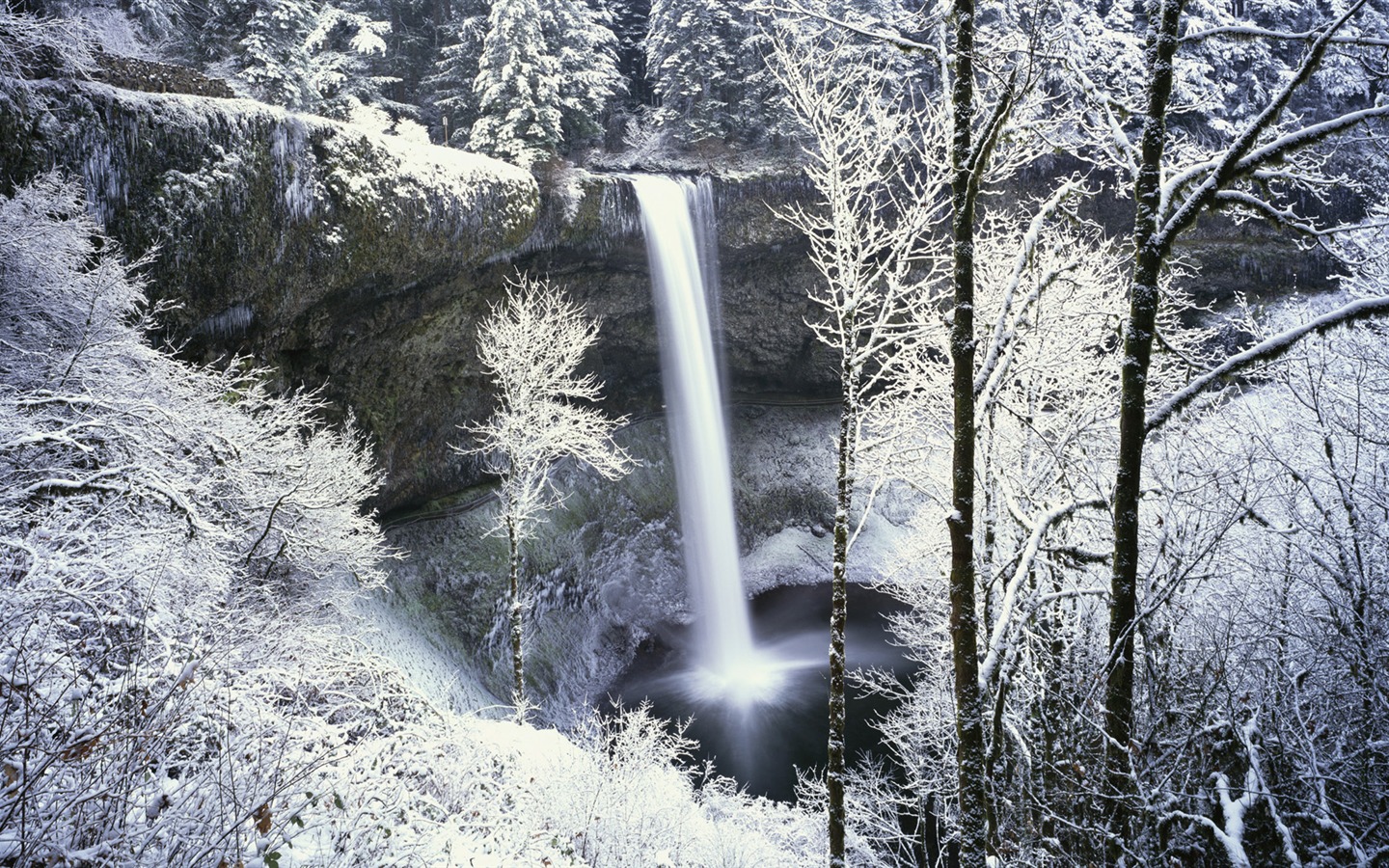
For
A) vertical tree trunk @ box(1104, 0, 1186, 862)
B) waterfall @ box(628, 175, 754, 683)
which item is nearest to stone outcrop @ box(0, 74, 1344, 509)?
waterfall @ box(628, 175, 754, 683)

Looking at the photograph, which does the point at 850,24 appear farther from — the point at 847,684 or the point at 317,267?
the point at 847,684

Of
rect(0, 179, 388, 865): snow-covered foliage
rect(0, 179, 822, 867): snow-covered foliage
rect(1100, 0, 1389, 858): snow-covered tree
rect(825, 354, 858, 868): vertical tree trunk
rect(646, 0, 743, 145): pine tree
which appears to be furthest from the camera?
rect(646, 0, 743, 145): pine tree

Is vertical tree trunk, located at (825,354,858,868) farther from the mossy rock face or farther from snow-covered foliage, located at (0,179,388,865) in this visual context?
the mossy rock face

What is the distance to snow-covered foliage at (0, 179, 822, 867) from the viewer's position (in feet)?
10.0

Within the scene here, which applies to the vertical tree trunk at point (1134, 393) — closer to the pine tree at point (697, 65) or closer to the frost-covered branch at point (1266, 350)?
the frost-covered branch at point (1266, 350)

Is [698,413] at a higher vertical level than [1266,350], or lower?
lower

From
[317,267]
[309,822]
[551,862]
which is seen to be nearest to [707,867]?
[551,862]

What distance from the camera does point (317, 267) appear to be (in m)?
12.9

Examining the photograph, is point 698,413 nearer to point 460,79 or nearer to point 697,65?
point 697,65

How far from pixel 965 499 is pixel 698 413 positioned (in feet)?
59.1

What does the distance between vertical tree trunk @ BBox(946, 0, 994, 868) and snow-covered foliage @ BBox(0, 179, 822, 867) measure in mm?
3021

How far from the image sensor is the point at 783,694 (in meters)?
17.2

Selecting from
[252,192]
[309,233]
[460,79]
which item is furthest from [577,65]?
[252,192]

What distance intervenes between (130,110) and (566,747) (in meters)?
10.9
